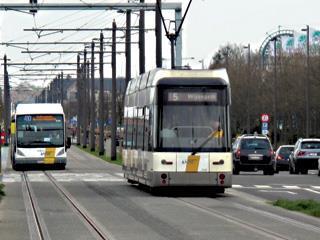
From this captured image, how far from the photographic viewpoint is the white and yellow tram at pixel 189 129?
27469 millimetres

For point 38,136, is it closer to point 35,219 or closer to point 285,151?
point 285,151

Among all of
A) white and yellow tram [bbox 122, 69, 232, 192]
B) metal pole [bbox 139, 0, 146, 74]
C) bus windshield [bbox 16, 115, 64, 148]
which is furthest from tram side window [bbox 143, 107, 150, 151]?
metal pole [bbox 139, 0, 146, 74]

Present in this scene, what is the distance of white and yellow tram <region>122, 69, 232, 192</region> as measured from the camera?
27.5 meters

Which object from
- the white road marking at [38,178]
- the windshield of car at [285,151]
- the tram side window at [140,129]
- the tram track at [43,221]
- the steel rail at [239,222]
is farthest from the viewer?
the windshield of car at [285,151]

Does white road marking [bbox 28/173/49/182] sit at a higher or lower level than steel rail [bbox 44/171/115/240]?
higher

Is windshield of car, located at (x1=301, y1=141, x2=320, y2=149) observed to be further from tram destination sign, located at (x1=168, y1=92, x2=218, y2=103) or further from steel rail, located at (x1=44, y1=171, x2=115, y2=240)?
tram destination sign, located at (x1=168, y1=92, x2=218, y2=103)

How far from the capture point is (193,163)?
2747cm

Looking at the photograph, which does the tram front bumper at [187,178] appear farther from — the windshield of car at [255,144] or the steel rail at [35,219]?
the windshield of car at [255,144]

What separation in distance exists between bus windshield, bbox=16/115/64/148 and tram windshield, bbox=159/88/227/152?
25.1m

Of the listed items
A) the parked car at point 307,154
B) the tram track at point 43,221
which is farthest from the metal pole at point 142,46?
the tram track at point 43,221

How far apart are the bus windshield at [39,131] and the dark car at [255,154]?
10.1 m

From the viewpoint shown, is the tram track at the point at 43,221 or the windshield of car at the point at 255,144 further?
the windshield of car at the point at 255,144

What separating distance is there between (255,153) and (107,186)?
44.1 feet

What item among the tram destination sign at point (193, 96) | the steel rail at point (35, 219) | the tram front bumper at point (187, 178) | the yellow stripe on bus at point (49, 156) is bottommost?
the steel rail at point (35, 219)
